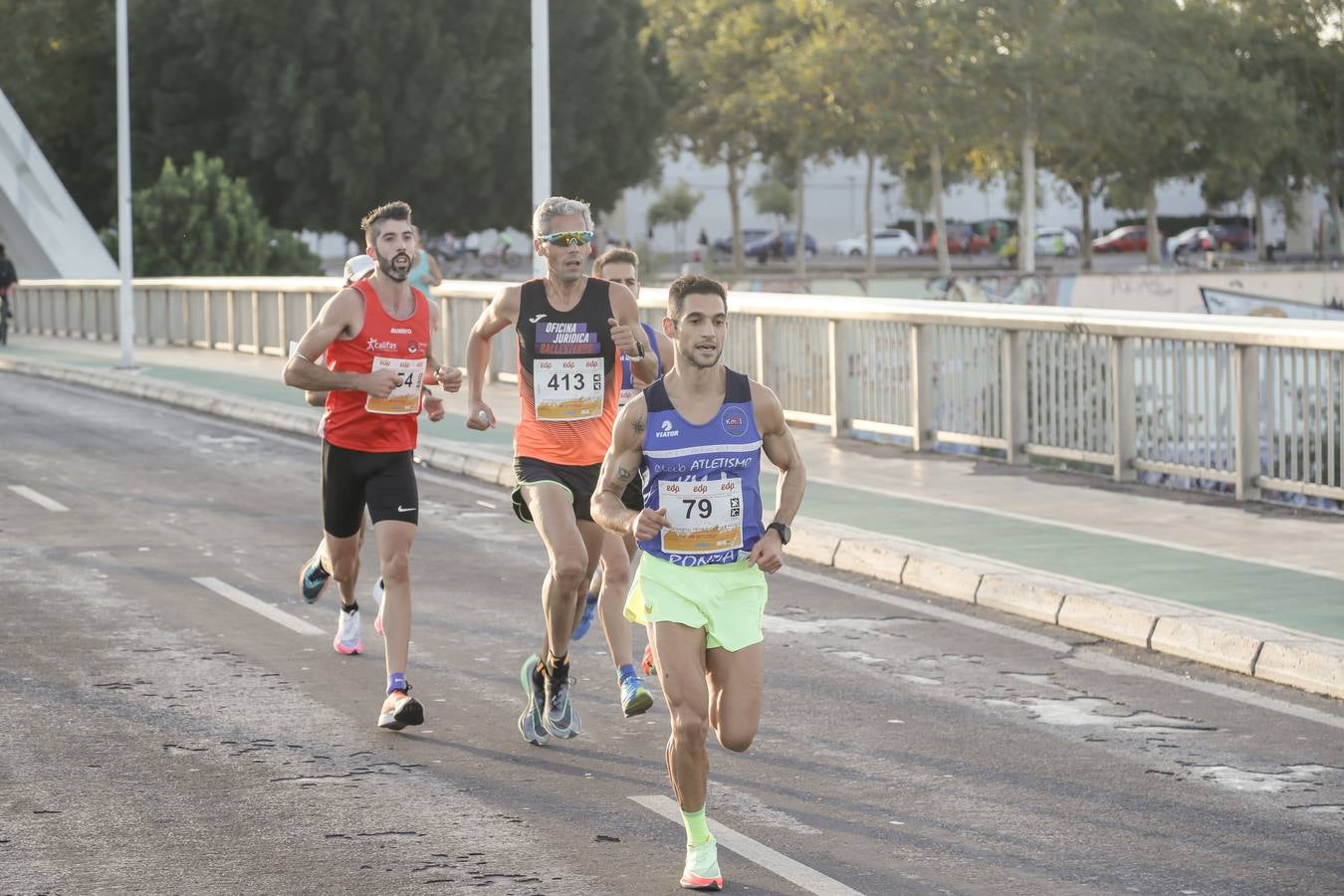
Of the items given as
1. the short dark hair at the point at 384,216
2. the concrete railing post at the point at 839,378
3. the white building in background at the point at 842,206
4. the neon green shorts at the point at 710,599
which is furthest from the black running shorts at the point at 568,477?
the white building in background at the point at 842,206

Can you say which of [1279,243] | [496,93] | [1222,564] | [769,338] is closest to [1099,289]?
[496,93]

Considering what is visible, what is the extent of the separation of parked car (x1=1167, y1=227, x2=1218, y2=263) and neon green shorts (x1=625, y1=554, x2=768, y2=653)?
284 ft

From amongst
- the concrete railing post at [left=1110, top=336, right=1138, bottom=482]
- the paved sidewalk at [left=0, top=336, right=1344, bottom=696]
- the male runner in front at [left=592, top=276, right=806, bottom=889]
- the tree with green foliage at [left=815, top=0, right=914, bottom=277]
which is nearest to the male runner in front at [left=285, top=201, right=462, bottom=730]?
the male runner in front at [left=592, top=276, right=806, bottom=889]

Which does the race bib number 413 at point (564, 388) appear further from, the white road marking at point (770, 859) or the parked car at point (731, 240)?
the parked car at point (731, 240)

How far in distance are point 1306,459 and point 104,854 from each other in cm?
955

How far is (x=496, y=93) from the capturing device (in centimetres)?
5916

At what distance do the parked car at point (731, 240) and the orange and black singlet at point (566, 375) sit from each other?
96757mm

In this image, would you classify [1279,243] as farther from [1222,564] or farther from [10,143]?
[1222,564]

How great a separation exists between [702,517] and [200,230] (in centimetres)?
4223

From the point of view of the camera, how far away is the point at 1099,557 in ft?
40.5

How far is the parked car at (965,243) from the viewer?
108 metres

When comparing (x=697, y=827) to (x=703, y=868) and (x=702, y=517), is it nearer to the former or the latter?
(x=703, y=868)

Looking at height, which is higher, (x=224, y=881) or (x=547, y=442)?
(x=547, y=442)

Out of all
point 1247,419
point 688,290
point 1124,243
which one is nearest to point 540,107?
point 1247,419
